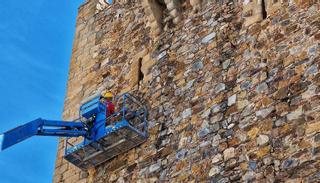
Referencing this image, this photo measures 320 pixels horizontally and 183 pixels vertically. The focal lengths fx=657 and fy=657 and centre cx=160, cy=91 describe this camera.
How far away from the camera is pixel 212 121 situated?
731 centimetres

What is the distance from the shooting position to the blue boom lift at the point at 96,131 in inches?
319

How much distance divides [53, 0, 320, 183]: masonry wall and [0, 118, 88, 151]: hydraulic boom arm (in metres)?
0.56

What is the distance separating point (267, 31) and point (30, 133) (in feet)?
11.0

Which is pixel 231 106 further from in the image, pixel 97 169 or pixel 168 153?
pixel 97 169

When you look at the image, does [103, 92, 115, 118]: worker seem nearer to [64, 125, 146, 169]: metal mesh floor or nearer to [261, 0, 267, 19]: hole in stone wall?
[64, 125, 146, 169]: metal mesh floor

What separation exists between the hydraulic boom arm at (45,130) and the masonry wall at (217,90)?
56cm

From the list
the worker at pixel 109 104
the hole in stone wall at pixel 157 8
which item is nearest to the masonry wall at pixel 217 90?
the hole in stone wall at pixel 157 8

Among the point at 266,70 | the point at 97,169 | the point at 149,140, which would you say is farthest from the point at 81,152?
the point at 266,70

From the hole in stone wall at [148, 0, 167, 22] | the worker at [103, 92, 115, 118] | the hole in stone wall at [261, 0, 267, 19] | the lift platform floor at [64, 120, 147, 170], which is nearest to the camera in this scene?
the hole in stone wall at [261, 0, 267, 19]

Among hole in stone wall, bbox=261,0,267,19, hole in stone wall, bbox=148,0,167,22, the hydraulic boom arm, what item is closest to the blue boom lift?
the hydraulic boom arm

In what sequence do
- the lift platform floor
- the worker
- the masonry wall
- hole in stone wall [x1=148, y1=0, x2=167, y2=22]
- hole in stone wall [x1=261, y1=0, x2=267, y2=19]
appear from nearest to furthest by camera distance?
1. the masonry wall
2. hole in stone wall [x1=261, y1=0, x2=267, y2=19]
3. the lift platform floor
4. the worker
5. hole in stone wall [x1=148, y1=0, x2=167, y2=22]

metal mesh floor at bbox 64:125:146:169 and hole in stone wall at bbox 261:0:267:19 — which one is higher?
hole in stone wall at bbox 261:0:267:19

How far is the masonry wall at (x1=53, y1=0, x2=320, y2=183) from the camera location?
6.52m

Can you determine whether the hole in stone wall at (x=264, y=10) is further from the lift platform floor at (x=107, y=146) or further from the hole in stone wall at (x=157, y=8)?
the lift platform floor at (x=107, y=146)
